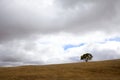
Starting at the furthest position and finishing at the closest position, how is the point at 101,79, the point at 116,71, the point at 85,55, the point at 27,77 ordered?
the point at 85,55 → the point at 116,71 → the point at 27,77 → the point at 101,79

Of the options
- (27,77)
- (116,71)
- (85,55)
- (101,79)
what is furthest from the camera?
(85,55)

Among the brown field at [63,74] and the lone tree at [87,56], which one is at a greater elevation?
the lone tree at [87,56]

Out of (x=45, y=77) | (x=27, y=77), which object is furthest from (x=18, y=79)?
(x=45, y=77)

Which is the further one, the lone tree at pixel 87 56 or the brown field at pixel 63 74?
the lone tree at pixel 87 56

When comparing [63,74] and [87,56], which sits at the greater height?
[87,56]

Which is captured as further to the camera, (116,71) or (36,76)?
(116,71)

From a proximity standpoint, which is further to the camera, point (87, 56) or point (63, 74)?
point (87, 56)

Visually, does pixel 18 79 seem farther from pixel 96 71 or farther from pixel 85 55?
pixel 85 55

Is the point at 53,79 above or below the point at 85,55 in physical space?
below

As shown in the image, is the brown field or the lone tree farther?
the lone tree

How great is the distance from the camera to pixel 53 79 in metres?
37.0

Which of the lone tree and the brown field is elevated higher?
the lone tree

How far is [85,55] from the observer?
8806 cm

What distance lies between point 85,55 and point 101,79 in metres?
51.9
